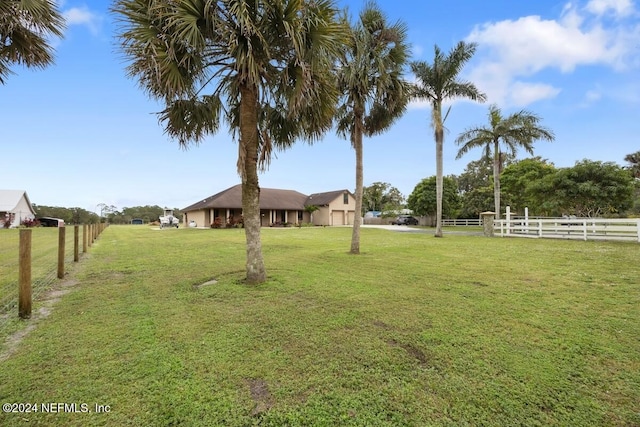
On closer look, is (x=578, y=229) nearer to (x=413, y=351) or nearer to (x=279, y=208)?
(x=413, y=351)

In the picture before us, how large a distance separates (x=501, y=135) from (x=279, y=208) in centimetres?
2209

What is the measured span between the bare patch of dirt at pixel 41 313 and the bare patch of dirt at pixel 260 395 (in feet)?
8.66

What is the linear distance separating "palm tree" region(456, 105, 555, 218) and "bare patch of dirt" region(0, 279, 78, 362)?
23.0 metres

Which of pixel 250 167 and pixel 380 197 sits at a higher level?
pixel 380 197

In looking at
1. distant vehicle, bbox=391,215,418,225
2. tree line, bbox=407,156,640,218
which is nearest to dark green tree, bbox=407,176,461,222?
distant vehicle, bbox=391,215,418,225

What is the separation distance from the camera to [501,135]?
21.9m

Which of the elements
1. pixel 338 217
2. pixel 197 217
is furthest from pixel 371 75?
pixel 197 217

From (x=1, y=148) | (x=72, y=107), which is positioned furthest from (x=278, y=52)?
(x=1, y=148)

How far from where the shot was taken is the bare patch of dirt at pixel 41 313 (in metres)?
3.29

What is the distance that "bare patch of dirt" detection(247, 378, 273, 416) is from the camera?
89.1 inches

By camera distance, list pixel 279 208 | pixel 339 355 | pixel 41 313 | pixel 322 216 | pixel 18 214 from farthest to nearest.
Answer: pixel 18 214, pixel 322 216, pixel 279 208, pixel 41 313, pixel 339 355

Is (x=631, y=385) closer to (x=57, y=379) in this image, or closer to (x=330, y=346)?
(x=330, y=346)

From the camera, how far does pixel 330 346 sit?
326cm

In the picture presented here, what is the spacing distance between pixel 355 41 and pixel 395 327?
360 inches
